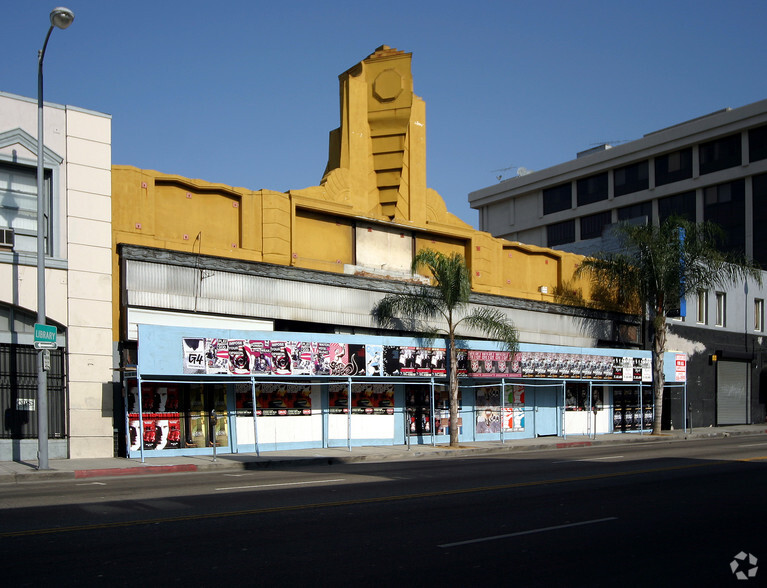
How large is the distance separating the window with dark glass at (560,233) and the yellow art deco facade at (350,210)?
4025cm

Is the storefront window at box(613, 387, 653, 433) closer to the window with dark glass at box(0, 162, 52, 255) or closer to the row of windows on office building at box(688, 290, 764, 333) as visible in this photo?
the row of windows on office building at box(688, 290, 764, 333)

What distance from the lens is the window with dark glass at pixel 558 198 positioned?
7356 cm

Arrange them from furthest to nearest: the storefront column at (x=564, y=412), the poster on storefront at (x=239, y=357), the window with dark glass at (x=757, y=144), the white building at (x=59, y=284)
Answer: the window with dark glass at (x=757, y=144)
the storefront column at (x=564, y=412)
the poster on storefront at (x=239, y=357)
the white building at (x=59, y=284)

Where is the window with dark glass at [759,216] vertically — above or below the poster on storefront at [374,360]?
above

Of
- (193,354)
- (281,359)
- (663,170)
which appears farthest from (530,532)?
(663,170)

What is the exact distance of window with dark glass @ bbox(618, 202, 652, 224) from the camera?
222 ft

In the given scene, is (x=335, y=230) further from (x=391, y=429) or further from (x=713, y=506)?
(x=713, y=506)

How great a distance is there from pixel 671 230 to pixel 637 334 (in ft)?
23.7

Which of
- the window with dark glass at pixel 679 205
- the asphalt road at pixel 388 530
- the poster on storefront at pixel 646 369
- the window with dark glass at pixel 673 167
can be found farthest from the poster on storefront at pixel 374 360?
the window with dark glass at pixel 673 167

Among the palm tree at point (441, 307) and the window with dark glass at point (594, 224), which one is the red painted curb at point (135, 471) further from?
the window with dark glass at point (594, 224)

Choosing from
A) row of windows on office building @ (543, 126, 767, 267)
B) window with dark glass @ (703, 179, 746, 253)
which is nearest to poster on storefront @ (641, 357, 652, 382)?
row of windows on office building @ (543, 126, 767, 267)

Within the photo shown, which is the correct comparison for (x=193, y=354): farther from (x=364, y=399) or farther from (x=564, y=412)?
(x=564, y=412)

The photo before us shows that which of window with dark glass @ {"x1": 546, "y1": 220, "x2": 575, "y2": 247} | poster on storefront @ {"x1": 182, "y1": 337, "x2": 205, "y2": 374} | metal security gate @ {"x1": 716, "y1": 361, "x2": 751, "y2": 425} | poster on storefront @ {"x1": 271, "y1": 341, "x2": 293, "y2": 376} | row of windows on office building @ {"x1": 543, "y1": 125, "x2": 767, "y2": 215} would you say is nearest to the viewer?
poster on storefront @ {"x1": 182, "y1": 337, "x2": 205, "y2": 374}

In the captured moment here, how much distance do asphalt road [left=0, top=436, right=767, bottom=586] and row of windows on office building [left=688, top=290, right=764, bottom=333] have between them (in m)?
26.5
